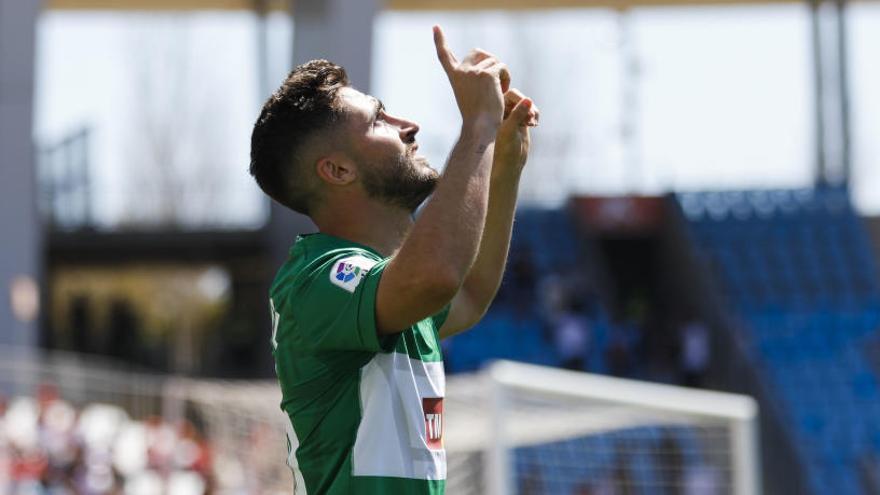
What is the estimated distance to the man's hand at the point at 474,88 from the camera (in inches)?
109

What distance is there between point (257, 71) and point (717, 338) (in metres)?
11.9

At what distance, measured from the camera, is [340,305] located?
2.72 m

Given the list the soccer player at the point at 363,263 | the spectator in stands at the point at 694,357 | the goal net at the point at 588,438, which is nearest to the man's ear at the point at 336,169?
the soccer player at the point at 363,263

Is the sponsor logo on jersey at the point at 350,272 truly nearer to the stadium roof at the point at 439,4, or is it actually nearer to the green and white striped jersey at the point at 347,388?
the green and white striped jersey at the point at 347,388

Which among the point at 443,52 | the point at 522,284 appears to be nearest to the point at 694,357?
the point at 522,284

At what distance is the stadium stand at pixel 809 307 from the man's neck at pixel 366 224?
699 inches

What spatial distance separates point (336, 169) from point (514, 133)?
521 millimetres

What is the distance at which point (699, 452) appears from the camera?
22.2 feet

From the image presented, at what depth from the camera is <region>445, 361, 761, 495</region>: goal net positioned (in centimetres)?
607

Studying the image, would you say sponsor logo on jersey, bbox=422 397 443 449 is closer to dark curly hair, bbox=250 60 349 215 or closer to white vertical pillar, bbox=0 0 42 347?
dark curly hair, bbox=250 60 349 215

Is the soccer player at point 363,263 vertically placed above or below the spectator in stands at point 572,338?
above

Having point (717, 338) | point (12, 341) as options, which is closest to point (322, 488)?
point (12, 341)

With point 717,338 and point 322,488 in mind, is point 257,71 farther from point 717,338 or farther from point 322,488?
point 322,488

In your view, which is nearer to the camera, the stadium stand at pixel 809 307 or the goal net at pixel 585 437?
the goal net at pixel 585 437
